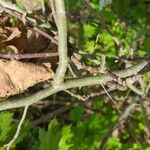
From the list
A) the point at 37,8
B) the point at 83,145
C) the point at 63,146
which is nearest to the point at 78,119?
the point at 83,145

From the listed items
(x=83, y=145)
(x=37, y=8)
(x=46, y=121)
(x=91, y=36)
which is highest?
(x=37, y=8)

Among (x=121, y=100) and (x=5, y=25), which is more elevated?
(x=5, y=25)

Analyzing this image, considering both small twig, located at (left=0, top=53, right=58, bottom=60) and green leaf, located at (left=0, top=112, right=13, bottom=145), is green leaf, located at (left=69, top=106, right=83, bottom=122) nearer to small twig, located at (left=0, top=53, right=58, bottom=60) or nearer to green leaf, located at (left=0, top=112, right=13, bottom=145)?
green leaf, located at (left=0, top=112, right=13, bottom=145)

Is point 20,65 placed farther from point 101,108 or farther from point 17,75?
point 101,108

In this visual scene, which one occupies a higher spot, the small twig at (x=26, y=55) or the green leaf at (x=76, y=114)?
the small twig at (x=26, y=55)

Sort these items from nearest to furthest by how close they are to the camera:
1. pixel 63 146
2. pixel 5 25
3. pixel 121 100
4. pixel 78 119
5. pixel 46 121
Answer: pixel 5 25, pixel 63 146, pixel 121 100, pixel 46 121, pixel 78 119

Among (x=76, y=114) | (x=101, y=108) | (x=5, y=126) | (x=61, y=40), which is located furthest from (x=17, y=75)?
(x=101, y=108)

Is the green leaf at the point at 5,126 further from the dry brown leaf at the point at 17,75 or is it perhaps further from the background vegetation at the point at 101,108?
the dry brown leaf at the point at 17,75

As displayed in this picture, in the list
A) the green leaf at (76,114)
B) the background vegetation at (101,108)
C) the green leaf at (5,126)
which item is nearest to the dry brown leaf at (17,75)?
the green leaf at (5,126)

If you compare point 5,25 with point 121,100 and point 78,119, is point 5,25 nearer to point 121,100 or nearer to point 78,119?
point 121,100
